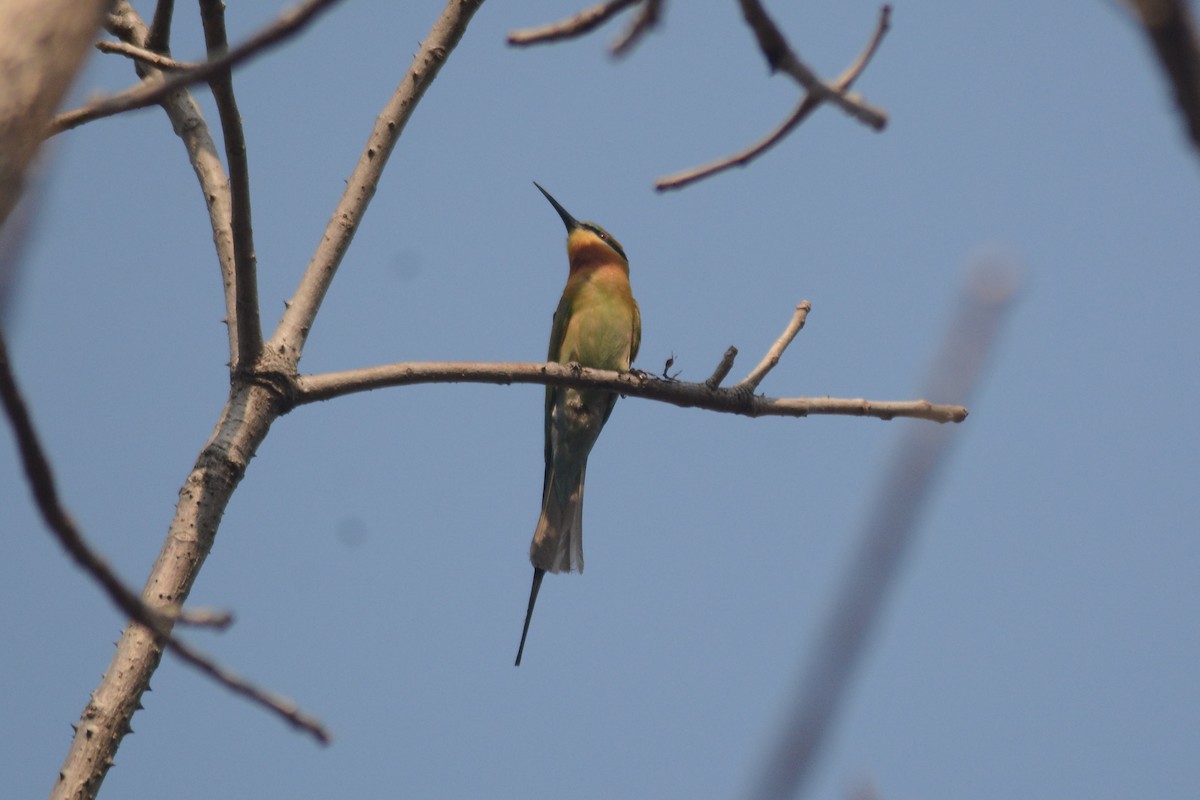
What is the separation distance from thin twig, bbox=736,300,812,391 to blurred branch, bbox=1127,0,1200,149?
266 centimetres

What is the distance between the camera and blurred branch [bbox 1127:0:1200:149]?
1.92 ft

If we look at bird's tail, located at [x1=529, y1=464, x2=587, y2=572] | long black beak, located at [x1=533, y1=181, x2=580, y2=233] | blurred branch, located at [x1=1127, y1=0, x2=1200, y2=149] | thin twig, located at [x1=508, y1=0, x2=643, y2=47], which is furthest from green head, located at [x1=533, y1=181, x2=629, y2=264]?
blurred branch, located at [x1=1127, y1=0, x2=1200, y2=149]

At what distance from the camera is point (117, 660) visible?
2436 millimetres

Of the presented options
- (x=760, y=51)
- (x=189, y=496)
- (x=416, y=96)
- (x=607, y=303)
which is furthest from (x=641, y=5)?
(x=607, y=303)

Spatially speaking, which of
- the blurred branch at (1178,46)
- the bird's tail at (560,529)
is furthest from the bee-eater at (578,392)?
the blurred branch at (1178,46)

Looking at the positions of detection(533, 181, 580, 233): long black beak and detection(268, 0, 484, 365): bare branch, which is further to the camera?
detection(533, 181, 580, 233): long black beak

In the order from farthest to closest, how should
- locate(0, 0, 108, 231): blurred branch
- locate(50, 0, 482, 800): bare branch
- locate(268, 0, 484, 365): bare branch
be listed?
locate(268, 0, 484, 365): bare branch → locate(50, 0, 482, 800): bare branch → locate(0, 0, 108, 231): blurred branch

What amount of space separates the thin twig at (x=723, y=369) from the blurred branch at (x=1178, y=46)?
260 centimetres

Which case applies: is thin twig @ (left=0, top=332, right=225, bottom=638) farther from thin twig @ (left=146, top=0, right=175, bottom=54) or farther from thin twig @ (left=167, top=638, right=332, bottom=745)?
thin twig @ (left=146, top=0, right=175, bottom=54)

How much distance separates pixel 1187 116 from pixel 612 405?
5158 millimetres

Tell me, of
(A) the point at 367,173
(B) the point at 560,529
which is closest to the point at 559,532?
(B) the point at 560,529

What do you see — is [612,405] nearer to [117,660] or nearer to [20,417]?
[117,660]

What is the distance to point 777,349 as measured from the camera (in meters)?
3.30

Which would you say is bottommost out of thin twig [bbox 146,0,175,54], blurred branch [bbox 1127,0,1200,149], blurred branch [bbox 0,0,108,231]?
blurred branch [bbox 0,0,108,231]
